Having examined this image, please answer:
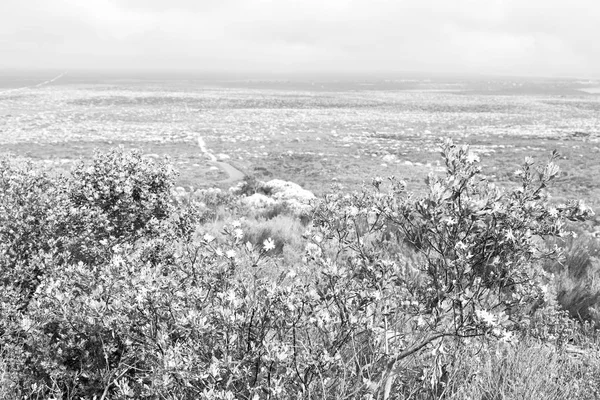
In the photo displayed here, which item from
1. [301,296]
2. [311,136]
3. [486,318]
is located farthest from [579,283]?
[311,136]

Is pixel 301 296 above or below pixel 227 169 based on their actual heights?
above

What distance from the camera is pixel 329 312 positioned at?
10.7ft

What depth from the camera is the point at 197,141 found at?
37.6 metres

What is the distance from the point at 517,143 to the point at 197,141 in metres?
24.9

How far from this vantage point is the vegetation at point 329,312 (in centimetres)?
278

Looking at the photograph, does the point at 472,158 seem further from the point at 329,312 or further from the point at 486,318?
the point at 329,312

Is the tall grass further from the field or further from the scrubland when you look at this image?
the field

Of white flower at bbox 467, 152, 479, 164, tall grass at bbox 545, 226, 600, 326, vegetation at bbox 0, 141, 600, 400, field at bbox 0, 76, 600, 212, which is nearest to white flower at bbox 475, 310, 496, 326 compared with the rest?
vegetation at bbox 0, 141, 600, 400

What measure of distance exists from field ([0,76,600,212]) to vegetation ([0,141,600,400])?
1027 cm

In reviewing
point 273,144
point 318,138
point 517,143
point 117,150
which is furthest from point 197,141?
point 117,150

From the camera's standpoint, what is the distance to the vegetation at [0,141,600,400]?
2.78m

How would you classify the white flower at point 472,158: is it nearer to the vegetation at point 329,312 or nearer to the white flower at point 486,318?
the vegetation at point 329,312

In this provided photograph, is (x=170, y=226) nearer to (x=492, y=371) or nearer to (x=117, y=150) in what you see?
(x=117, y=150)

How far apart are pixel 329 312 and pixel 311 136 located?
39706 millimetres
